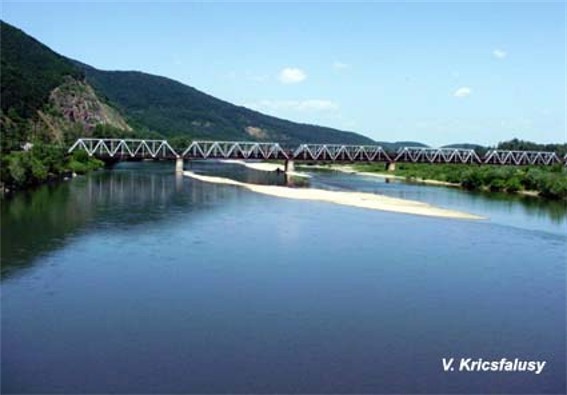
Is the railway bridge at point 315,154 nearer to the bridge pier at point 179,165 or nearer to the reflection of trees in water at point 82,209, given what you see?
the bridge pier at point 179,165

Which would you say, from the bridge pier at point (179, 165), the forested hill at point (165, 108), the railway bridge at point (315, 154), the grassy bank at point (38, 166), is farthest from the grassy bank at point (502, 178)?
the forested hill at point (165, 108)

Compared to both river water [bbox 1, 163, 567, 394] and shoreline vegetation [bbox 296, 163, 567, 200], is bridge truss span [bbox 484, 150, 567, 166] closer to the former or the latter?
shoreline vegetation [bbox 296, 163, 567, 200]

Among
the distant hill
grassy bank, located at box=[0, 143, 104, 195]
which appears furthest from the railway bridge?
the distant hill

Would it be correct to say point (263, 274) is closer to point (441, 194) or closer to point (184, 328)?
point (184, 328)

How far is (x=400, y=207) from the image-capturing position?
1489 inches

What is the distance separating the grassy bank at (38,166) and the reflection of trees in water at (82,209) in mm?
1186

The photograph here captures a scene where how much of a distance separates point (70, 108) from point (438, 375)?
294ft

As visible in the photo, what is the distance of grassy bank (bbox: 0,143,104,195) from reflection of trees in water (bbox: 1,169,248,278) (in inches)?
46.7

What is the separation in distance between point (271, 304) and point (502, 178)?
47426mm

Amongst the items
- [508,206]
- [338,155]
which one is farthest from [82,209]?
[338,155]

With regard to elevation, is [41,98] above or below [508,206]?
above

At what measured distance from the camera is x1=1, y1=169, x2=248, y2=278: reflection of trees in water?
21.9 metres

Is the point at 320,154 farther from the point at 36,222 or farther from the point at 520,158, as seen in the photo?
the point at 36,222

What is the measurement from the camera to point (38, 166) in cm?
4375
